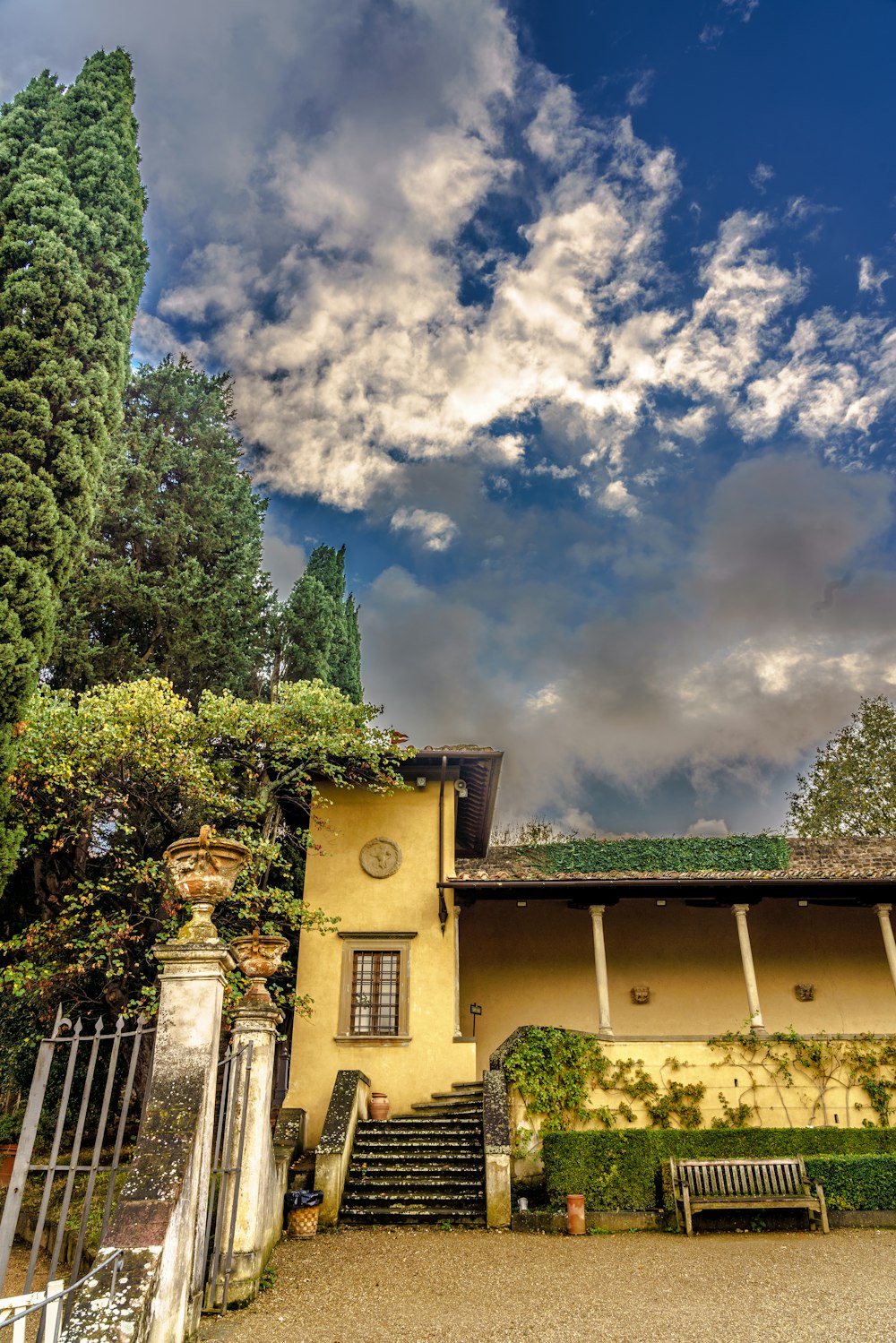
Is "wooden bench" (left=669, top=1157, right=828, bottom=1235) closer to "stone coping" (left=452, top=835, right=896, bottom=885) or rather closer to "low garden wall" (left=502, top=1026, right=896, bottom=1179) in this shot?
"low garden wall" (left=502, top=1026, right=896, bottom=1179)

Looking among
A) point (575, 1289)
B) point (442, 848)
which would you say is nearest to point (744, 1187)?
point (575, 1289)

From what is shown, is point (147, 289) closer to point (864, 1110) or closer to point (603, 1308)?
point (603, 1308)

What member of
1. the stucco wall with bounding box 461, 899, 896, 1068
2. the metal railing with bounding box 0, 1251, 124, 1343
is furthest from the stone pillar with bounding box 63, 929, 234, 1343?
the stucco wall with bounding box 461, 899, 896, 1068

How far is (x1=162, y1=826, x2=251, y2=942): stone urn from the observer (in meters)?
5.54

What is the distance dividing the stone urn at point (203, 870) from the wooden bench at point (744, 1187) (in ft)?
22.9

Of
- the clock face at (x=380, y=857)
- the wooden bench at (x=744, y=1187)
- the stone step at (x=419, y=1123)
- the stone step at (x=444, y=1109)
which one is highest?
the clock face at (x=380, y=857)

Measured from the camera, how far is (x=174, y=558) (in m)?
16.2

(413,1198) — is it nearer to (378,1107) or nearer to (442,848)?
(378,1107)

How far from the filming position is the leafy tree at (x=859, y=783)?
82.1ft

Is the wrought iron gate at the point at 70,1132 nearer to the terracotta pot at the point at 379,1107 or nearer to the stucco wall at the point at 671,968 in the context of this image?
the terracotta pot at the point at 379,1107

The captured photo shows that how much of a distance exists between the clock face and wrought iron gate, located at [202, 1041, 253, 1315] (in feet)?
24.1

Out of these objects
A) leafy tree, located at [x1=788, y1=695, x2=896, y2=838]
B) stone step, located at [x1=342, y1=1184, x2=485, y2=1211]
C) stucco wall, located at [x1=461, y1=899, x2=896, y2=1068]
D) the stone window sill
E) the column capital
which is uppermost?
leafy tree, located at [x1=788, y1=695, x2=896, y2=838]

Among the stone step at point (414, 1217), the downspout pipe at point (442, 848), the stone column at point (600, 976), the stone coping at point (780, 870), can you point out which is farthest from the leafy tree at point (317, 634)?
the stone step at point (414, 1217)

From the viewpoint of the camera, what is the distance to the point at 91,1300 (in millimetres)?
3896
